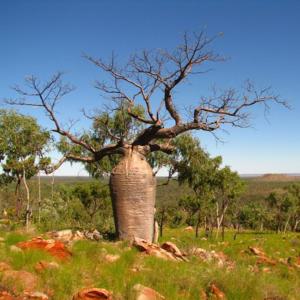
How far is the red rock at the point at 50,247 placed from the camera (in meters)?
6.02

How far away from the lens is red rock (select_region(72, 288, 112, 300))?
4.41 m

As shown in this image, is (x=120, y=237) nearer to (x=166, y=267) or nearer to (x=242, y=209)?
(x=166, y=267)

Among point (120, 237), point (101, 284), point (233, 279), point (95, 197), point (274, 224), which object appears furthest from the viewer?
point (274, 224)

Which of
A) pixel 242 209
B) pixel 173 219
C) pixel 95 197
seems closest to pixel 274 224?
pixel 242 209

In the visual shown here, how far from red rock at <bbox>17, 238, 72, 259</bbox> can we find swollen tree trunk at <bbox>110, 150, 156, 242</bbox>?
2.25 m

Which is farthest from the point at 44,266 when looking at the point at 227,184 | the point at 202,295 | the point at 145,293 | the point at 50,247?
the point at 227,184

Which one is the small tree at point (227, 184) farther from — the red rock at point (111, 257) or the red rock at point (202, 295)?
the red rock at point (202, 295)

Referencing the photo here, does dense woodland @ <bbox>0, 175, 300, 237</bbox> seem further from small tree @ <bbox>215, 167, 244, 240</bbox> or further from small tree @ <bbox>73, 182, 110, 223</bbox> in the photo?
small tree @ <bbox>215, 167, 244, 240</bbox>

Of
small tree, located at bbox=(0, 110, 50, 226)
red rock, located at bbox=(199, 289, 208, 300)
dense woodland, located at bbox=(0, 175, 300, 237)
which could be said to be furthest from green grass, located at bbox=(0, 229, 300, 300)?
small tree, located at bbox=(0, 110, 50, 226)

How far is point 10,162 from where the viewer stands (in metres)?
18.3

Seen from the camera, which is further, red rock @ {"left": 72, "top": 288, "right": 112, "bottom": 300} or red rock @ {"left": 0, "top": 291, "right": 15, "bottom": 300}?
red rock @ {"left": 72, "top": 288, "right": 112, "bottom": 300}

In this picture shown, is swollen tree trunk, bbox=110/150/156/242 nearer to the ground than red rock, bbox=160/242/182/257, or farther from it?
farther from it

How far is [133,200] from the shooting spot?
8.35 metres

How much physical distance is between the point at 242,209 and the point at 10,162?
121ft
